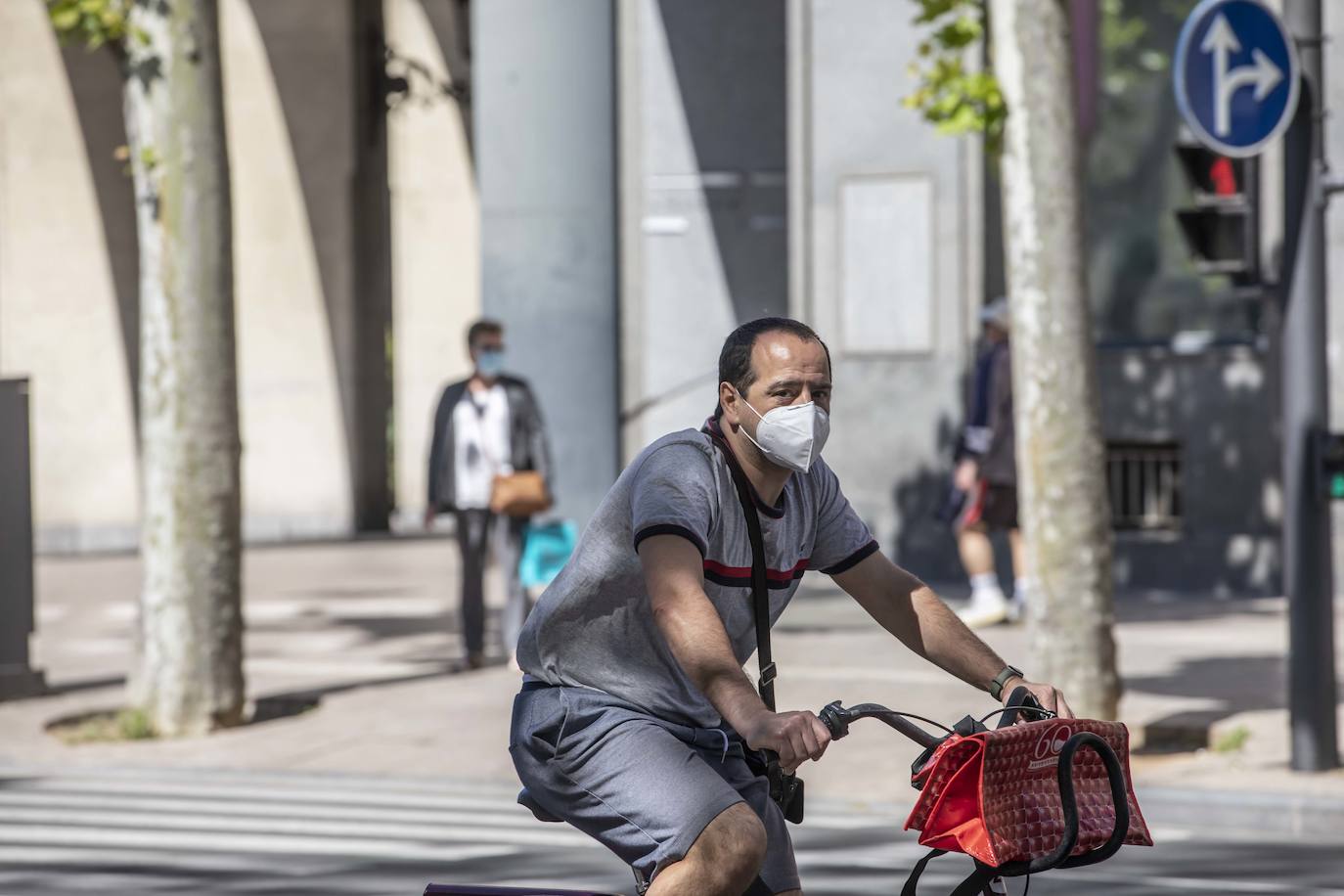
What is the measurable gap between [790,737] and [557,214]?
482 inches

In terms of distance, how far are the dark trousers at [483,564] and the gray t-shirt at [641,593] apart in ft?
25.8

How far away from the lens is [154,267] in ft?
32.4

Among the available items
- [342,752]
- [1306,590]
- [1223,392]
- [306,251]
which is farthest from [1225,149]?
[306,251]

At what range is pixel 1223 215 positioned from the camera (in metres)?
8.65

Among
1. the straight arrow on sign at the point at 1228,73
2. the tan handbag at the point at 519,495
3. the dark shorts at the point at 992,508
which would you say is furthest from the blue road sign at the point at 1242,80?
the dark shorts at the point at 992,508

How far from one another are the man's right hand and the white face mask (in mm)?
517

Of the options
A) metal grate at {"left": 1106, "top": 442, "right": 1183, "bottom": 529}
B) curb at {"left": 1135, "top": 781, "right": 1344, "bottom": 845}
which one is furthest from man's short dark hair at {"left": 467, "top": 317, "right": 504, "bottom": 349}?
metal grate at {"left": 1106, "top": 442, "right": 1183, "bottom": 529}

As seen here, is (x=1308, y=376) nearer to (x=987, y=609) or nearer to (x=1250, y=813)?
(x=1250, y=813)

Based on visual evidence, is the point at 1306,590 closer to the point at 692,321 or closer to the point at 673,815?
the point at 673,815

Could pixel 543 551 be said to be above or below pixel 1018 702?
below

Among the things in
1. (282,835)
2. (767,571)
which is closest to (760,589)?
(767,571)

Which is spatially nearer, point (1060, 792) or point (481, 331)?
point (1060, 792)

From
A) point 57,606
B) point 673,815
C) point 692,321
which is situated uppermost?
point 692,321

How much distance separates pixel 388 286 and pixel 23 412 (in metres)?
13.8
